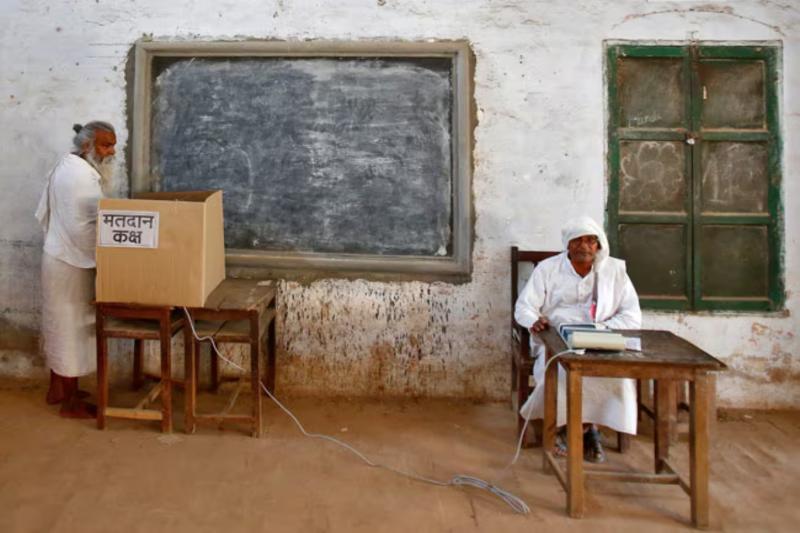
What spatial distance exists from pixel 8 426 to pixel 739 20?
4818 mm

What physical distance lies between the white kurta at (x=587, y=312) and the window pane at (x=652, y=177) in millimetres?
750

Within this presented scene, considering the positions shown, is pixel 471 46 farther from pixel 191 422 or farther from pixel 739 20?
pixel 191 422

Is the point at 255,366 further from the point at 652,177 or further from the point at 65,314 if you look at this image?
the point at 652,177

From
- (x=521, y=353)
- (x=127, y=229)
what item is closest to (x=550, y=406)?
(x=521, y=353)

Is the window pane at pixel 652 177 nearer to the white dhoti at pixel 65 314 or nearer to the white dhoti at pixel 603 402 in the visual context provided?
the white dhoti at pixel 603 402

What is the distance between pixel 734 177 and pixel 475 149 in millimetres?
1582

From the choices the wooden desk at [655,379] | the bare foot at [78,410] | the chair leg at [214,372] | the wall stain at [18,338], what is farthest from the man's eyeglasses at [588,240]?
the wall stain at [18,338]

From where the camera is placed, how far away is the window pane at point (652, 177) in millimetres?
3430

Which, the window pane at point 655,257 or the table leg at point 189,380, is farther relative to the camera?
the window pane at point 655,257

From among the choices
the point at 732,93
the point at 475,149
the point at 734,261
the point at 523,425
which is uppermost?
the point at 732,93

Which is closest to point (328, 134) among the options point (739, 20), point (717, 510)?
point (739, 20)

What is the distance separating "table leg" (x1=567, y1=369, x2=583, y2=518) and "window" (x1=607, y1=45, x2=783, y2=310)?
1.48m

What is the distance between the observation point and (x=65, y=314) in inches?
126

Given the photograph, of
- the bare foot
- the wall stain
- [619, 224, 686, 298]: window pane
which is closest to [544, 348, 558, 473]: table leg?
[619, 224, 686, 298]: window pane
